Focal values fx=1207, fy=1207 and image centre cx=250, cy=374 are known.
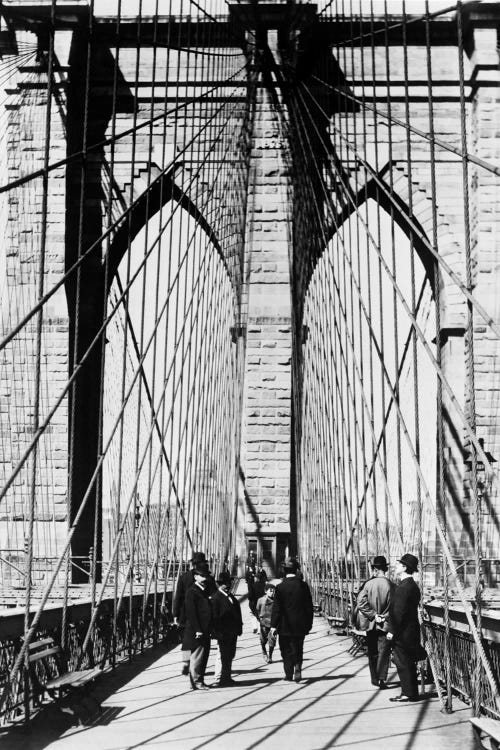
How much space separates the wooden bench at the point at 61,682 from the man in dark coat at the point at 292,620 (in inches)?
70.4

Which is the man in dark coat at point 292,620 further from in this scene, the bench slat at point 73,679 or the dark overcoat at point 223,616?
the bench slat at point 73,679

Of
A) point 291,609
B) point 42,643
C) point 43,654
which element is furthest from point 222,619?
point 43,654

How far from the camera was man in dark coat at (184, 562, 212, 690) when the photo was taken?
7777 millimetres

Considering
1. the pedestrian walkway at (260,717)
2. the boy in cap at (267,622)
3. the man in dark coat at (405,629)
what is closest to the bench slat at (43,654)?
the pedestrian walkway at (260,717)

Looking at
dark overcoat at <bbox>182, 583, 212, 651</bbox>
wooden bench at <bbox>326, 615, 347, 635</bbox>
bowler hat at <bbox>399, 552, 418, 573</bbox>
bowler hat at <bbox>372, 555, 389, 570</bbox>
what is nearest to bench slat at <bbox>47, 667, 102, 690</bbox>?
dark overcoat at <bbox>182, 583, 212, 651</bbox>

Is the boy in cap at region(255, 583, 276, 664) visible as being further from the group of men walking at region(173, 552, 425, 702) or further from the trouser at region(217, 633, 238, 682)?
the trouser at region(217, 633, 238, 682)

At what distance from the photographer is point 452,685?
7.06 meters

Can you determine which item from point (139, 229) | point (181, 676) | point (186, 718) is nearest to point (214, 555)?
point (139, 229)

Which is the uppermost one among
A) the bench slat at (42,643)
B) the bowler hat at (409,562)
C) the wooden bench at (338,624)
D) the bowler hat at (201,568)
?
the bowler hat at (409,562)

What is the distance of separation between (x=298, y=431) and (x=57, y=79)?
753 cm

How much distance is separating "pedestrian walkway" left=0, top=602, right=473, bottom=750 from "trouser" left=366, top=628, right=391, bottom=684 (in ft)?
0.37

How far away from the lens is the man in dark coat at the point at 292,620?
820 centimetres

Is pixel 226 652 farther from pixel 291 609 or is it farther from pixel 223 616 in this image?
pixel 291 609

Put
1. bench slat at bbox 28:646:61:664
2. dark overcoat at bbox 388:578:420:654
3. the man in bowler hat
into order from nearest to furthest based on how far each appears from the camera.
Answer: bench slat at bbox 28:646:61:664 < dark overcoat at bbox 388:578:420:654 < the man in bowler hat
